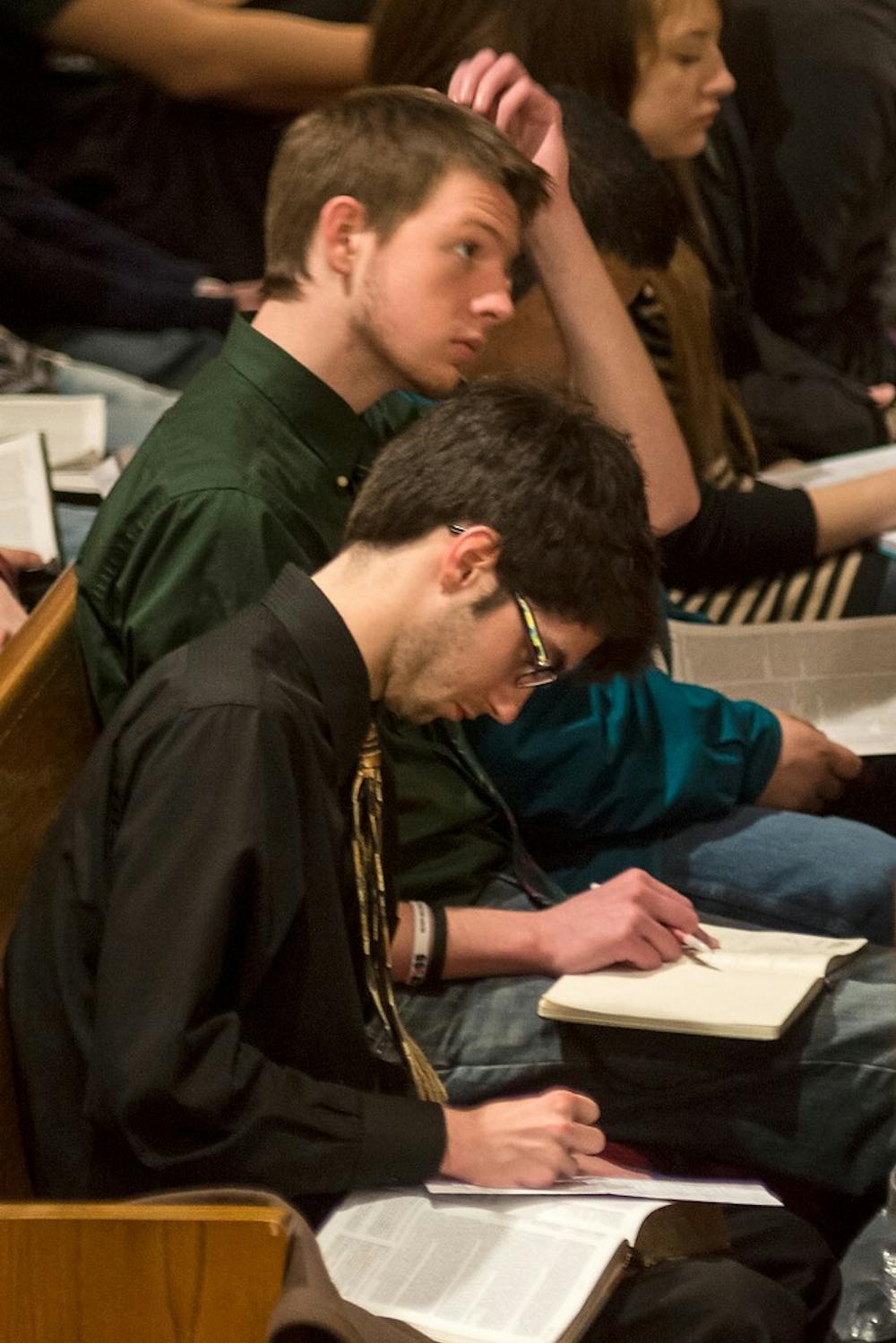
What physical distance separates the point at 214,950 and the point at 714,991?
1.81 feet

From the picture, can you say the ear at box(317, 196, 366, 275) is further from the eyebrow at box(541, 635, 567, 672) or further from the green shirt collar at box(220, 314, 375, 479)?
the eyebrow at box(541, 635, 567, 672)

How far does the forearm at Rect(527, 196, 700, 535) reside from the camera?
2016mm

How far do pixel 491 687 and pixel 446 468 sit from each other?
0.18m

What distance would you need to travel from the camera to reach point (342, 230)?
5.60 ft

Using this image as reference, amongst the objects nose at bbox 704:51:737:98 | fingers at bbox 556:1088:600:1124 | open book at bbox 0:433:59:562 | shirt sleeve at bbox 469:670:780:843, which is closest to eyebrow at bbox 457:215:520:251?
shirt sleeve at bbox 469:670:780:843

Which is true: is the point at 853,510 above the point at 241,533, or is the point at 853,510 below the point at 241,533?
below

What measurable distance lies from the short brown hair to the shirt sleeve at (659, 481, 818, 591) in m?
0.70

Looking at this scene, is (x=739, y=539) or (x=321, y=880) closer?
(x=321, y=880)

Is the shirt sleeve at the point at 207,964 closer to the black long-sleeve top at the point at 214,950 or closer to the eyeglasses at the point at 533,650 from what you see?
the black long-sleeve top at the point at 214,950

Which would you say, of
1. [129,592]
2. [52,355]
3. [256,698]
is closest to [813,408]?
[52,355]

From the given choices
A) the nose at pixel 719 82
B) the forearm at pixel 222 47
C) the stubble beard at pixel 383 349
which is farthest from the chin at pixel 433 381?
the nose at pixel 719 82

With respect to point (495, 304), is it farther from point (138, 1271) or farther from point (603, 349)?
point (138, 1271)

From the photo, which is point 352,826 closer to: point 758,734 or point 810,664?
point 758,734

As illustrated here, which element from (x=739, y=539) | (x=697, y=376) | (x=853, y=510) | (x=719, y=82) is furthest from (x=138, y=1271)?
(x=719, y=82)
